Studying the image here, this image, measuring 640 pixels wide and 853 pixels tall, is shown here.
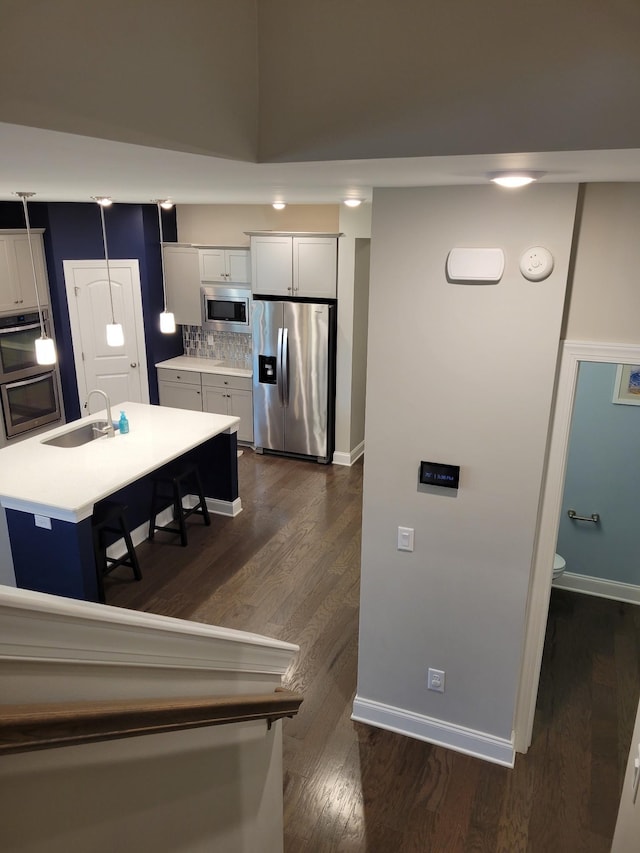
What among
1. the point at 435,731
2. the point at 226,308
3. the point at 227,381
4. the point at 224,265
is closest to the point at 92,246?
the point at 224,265

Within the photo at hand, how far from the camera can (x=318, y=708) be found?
11.2ft

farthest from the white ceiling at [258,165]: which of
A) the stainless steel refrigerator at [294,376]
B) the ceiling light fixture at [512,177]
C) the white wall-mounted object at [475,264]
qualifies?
the stainless steel refrigerator at [294,376]

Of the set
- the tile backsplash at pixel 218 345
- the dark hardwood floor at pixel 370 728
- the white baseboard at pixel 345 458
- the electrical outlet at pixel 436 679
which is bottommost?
the dark hardwood floor at pixel 370 728

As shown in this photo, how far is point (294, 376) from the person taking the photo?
6516 millimetres

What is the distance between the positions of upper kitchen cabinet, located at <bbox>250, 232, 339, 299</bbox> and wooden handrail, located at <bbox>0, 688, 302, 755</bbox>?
17.1 ft

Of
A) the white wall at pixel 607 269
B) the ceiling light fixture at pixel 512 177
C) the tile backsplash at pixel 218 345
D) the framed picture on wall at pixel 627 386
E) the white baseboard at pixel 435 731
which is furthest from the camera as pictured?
the tile backsplash at pixel 218 345

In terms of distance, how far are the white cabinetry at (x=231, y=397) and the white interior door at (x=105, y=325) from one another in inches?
30.5

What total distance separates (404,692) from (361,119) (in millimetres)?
2762

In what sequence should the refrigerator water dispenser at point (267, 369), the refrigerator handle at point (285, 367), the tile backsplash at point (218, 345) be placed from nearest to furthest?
the refrigerator handle at point (285, 367), the refrigerator water dispenser at point (267, 369), the tile backsplash at point (218, 345)

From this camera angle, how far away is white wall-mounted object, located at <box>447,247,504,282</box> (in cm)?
245

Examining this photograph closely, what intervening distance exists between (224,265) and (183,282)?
0.58 meters

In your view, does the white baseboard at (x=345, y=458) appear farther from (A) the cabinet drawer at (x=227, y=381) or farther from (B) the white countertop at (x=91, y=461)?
(B) the white countertop at (x=91, y=461)

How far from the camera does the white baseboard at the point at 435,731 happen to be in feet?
10.1

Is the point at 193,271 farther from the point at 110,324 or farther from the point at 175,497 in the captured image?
the point at 175,497
